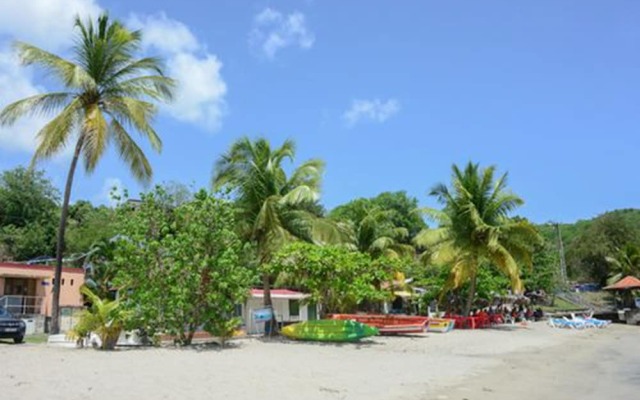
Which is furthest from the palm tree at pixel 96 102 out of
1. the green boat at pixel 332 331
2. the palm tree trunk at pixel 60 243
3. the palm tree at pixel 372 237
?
the palm tree at pixel 372 237

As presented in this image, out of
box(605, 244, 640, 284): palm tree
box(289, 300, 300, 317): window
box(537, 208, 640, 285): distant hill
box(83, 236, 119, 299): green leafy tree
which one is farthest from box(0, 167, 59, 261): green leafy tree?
box(605, 244, 640, 284): palm tree

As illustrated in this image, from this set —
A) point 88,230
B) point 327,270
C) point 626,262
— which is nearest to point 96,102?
point 327,270

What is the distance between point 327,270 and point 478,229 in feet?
40.0

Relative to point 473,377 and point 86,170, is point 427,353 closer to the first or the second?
point 473,377

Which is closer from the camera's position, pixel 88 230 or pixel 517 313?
pixel 517 313

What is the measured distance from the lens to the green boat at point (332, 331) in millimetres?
20422

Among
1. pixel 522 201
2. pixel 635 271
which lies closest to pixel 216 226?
pixel 522 201

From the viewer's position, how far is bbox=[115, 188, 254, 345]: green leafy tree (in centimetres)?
1733

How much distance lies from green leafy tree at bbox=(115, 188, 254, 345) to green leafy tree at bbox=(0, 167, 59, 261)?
33.8m

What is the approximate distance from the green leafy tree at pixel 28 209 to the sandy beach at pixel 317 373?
35.3 meters

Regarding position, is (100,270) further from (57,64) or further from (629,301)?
(629,301)

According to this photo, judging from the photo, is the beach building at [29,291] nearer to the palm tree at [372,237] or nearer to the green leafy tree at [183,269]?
the green leafy tree at [183,269]

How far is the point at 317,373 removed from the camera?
12.3 metres

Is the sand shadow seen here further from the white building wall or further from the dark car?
the dark car
